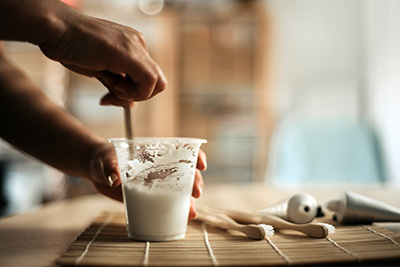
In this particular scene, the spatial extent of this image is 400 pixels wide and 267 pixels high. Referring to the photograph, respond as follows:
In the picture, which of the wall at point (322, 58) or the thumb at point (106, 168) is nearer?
the thumb at point (106, 168)

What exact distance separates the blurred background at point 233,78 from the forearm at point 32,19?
9.62 ft

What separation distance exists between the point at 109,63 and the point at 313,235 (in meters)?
0.38

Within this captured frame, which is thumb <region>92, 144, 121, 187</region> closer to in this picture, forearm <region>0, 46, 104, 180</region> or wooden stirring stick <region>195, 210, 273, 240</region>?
forearm <region>0, 46, 104, 180</region>

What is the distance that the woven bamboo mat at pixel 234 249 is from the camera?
0.55 m

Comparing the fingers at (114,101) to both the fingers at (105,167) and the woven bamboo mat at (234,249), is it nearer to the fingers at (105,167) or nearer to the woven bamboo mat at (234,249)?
the fingers at (105,167)

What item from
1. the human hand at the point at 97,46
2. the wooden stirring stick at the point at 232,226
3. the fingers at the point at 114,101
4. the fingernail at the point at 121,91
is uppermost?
the human hand at the point at 97,46

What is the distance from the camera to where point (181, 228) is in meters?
0.71

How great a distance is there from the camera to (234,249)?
0.62 metres

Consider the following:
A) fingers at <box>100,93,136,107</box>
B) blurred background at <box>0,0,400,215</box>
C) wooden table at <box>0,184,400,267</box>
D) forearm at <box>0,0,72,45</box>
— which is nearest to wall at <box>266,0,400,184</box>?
blurred background at <box>0,0,400,215</box>

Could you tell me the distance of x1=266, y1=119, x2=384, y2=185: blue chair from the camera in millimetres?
2475

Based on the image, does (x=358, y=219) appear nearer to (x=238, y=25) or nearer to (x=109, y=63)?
(x=109, y=63)

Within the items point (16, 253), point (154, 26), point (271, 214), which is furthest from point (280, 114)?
point (16, 253)

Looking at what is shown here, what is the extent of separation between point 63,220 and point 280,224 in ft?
1.48

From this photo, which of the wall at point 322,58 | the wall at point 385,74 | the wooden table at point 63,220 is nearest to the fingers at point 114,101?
the wooden table at point 63,220
